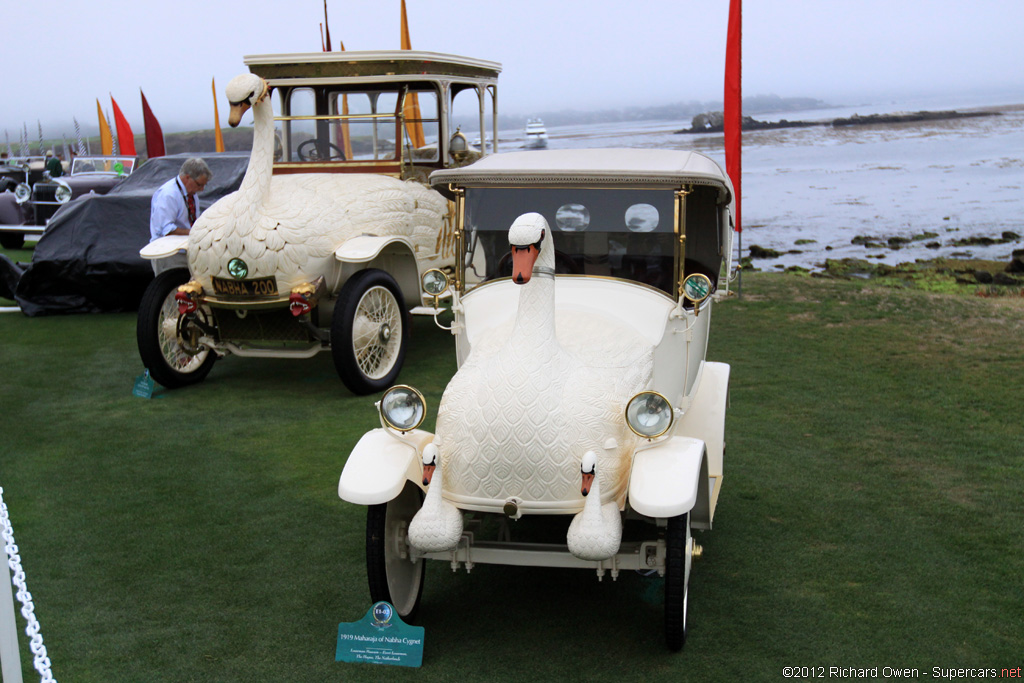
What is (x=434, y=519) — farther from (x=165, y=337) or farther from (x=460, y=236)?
(x=165, y=337)

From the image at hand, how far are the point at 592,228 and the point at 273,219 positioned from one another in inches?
132

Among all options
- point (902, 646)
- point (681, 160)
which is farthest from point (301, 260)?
point (902, 646)

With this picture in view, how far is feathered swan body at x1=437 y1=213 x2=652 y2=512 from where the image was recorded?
3.37 meters

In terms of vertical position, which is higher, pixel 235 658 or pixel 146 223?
pixel 146 223

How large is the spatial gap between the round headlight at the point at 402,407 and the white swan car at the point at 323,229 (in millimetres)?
3045

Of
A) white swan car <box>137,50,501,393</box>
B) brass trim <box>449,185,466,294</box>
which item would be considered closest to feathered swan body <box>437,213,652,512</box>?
brass trim <box>449,185,466,294</box>

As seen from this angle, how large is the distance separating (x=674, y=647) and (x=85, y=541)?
9.93ft

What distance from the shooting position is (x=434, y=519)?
3.37 m

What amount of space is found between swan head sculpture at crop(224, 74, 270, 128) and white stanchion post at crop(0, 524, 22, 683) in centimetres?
486

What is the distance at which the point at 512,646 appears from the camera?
368 centimetres

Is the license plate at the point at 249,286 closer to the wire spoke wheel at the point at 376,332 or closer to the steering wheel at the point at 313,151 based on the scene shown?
the wire spoke wheel at the point at 376,332

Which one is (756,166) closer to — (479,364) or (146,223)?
(146,223)

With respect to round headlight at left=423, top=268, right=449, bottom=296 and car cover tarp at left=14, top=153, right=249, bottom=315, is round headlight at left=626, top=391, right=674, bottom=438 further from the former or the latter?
car cover tarp at left=14, top=153, right=249, bottom=315
